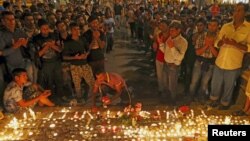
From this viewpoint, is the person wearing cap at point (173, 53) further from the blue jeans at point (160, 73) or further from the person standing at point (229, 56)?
the person standing at point (229, 56)

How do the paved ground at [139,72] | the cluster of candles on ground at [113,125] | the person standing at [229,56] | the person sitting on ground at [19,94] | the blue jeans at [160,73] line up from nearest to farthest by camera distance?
the cluster of candles on ground at [113,125], the person standing at [229,56], the person sitting on ground at [19,94], the paved ground at [139,72], the blue jeans at [160,73]

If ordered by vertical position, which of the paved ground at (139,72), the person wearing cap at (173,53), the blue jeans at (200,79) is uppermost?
the person wearing cap at (173,53)

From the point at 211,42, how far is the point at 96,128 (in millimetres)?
2901

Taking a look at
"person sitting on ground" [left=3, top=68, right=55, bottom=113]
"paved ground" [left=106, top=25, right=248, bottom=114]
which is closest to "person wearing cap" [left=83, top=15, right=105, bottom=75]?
"paved ground" [left=106, top=25, right=248, bottom=114]

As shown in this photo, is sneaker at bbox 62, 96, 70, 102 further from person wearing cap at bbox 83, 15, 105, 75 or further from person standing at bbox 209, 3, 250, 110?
person standing at bbox 209, 3, 250, 110

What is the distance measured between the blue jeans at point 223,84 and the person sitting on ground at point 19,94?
341 centimetres

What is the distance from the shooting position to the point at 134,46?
551 inches

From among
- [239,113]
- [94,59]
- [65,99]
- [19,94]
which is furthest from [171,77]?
[19,94]

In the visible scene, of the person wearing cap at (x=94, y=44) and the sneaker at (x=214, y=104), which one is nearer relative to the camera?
the sneaker at (x=214, y=104)

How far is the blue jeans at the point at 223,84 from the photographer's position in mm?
5956

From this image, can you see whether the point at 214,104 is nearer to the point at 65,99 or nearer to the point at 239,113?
the point at 239,113

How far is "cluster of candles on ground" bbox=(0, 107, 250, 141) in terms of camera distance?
4855mm

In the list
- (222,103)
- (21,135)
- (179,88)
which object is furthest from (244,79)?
(21,135)

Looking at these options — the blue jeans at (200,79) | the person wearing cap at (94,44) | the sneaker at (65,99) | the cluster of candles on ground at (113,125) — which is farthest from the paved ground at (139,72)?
the sneaker at (65,99)
